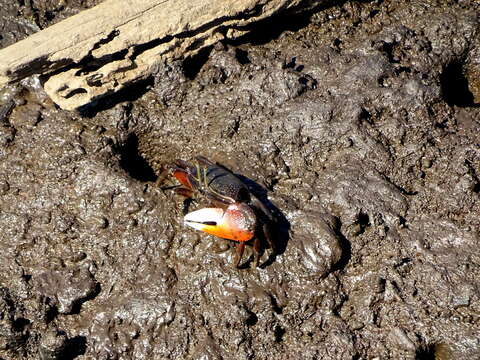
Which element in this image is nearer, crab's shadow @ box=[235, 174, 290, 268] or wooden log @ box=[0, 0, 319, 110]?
crab's shadow @ box=[235, 174, 290, 268]

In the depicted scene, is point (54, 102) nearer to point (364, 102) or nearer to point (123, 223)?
point (123, 223)

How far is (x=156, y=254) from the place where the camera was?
3125 millimetres

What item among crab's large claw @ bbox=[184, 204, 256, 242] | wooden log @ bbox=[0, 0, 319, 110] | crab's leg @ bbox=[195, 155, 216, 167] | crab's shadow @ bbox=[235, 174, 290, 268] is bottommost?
crab's shadow @ bbox=[235, 174, 290, 268]

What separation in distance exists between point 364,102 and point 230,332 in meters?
1.70

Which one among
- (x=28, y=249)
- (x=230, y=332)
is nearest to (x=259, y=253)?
(x=230, y=332)

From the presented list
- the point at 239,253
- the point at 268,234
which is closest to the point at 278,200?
the point at 268,234

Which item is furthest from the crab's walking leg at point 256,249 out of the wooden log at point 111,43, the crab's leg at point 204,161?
the wooden log at point 111,43

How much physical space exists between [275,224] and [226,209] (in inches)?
12.6

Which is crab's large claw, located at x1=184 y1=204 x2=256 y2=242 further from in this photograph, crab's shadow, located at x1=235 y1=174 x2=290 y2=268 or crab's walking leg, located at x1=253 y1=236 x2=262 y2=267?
crab's shadow, located at x1=235 y1=174 x2=290 y2=268

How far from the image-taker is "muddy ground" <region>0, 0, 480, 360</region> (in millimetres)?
2939

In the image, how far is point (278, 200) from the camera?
128 inches

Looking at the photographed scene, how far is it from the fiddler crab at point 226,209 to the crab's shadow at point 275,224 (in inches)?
2.1

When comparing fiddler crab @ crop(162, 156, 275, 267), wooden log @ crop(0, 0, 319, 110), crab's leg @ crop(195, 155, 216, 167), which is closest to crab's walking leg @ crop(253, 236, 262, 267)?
fiddler crab @ crop(162, 156, 275, 267)

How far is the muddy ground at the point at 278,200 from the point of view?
2939mm
